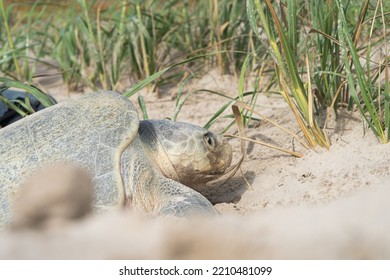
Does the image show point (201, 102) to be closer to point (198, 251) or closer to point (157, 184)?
point (157, 184)

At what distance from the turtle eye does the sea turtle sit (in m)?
0.03

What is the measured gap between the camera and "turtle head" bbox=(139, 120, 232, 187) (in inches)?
119

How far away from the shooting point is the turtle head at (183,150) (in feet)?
9.89

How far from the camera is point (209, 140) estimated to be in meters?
3.10

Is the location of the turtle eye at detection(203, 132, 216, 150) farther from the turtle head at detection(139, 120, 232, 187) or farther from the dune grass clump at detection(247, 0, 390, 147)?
the dune grass clump at detection(247, 0, 390, 147)

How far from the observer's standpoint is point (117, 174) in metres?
2.65

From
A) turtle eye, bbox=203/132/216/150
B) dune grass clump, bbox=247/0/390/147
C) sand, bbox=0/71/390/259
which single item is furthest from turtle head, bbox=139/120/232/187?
dune grass clump, bbox=247/0/390/147

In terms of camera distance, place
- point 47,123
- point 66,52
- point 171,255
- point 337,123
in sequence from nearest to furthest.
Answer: point 171,255
point 47,123
point 337,123
point 66,52

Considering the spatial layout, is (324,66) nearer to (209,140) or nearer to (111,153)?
(209,140)

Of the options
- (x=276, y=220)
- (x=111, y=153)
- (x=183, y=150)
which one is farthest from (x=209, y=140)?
(x=276, y=220)

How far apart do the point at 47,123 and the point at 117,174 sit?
0.39 metres

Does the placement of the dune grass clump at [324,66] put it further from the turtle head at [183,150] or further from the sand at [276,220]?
the turtle head at [183,150]

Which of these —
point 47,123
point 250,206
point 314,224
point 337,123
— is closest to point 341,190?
point 250,206

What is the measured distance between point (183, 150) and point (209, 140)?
5.6 inches
